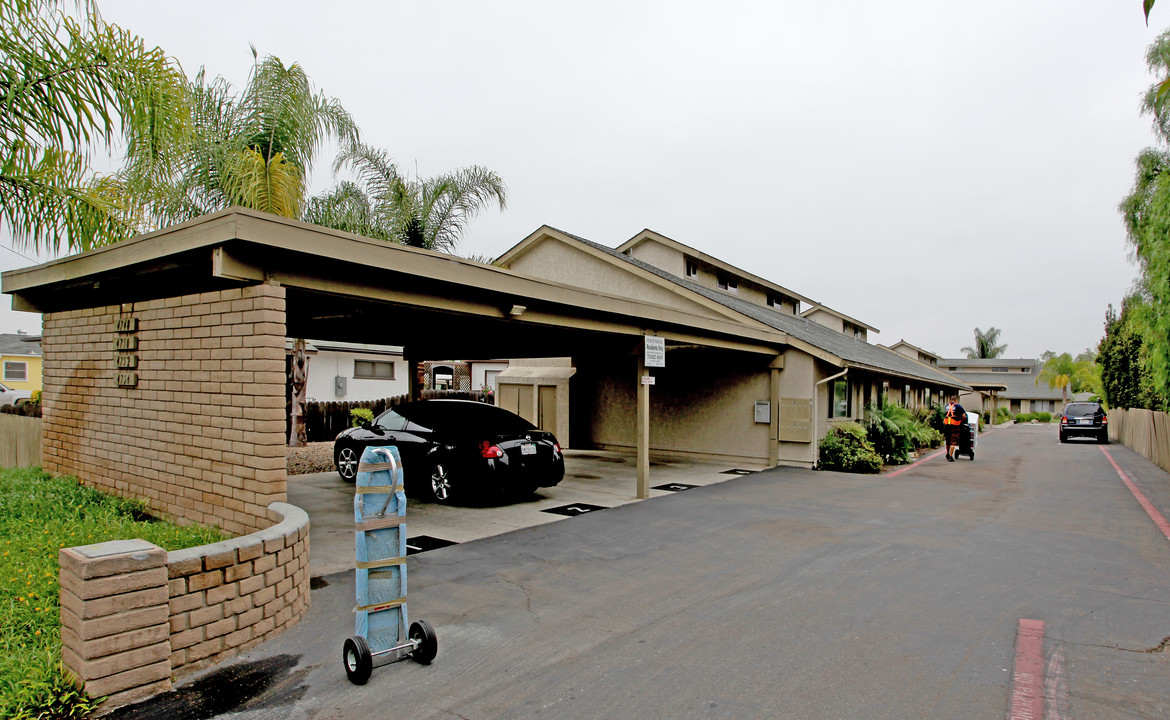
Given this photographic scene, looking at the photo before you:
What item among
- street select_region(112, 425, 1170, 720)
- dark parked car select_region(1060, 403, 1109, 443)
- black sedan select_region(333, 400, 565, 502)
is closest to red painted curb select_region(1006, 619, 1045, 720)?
street select_region(112, 425, 1170, 720)

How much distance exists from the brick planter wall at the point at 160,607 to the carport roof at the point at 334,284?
2260 millimetres

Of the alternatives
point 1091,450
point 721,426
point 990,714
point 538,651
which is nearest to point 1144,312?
point 721,426

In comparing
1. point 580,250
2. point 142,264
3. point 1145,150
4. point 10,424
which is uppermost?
Answer: point 1145,150

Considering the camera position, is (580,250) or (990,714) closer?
(990,714)

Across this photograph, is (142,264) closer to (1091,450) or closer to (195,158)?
(195,158)

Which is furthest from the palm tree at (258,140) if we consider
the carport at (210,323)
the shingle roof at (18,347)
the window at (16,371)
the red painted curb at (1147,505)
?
the window at (16,371)

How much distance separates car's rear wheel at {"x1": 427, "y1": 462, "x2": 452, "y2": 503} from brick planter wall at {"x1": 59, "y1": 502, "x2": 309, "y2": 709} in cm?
511

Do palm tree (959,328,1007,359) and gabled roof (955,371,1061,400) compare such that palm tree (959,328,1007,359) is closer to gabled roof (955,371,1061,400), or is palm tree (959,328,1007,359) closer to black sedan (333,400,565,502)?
gabled roof (955,371,1061,400)

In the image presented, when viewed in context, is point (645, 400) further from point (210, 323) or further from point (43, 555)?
point (43, 555)

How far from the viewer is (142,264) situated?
6.39m

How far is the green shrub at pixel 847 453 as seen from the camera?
15.2 metres

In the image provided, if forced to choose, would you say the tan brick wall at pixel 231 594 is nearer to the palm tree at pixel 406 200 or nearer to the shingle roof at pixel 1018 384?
the palm tree at pixel 406 200

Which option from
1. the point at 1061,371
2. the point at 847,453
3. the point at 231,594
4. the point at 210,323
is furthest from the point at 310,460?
the point at 1061,371

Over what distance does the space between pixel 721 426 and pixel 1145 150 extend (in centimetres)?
2013
